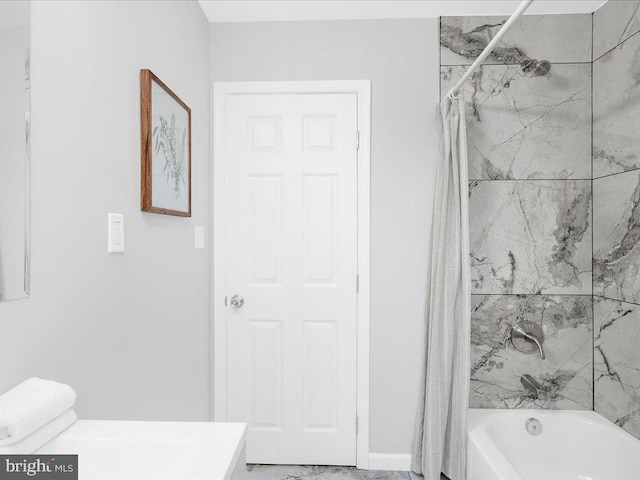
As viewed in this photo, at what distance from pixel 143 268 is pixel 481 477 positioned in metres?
1.59

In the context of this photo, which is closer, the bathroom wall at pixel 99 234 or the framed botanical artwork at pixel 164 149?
the bathroom wall at pixel 99 234

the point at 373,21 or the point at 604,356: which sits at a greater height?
the point at 373,21

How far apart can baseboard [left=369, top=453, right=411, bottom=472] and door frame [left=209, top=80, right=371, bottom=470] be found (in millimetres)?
42

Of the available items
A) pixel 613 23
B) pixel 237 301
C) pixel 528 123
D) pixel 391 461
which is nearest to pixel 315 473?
pixel 391 461

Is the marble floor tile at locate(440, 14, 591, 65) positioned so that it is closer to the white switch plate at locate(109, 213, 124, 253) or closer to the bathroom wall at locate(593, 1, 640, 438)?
the bathroom wall at locate(593, 1, 640, 438)

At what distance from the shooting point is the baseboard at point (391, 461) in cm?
215

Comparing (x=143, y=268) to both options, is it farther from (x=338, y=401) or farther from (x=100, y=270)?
(x=338, y=401)

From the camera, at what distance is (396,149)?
7.11 feet

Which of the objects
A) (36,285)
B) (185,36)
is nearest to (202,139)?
(185,36)

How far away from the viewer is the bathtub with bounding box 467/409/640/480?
6.00 ft

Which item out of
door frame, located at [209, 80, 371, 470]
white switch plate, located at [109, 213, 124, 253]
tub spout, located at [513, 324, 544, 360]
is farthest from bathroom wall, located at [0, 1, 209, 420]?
tub spout, located at [513, 324, 544, 360]

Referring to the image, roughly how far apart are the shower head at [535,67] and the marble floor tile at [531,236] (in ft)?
1.87

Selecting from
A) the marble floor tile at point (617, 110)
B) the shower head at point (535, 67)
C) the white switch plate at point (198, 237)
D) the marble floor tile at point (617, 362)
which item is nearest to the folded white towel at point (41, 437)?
the white switch plate at point (198, 237)
